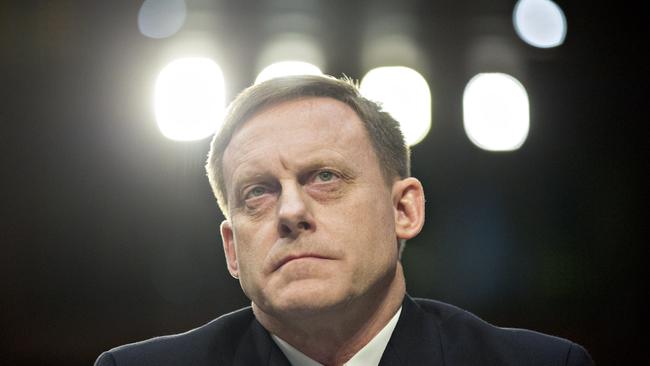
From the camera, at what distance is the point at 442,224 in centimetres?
427

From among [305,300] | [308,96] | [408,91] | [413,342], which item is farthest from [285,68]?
[305,300]

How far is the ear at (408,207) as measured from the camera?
1921 millimetres

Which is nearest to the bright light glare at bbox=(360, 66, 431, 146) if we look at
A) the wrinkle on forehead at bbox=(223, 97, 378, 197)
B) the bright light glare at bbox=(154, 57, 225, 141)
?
the bright light glare at bbox=(154, 57, 225, 141)

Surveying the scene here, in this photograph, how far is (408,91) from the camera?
412cm

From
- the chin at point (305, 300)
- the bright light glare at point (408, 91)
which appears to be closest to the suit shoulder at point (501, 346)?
the chin at point (305, 300)

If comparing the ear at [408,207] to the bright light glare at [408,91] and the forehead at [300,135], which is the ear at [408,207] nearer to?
the forehead at [300,135]

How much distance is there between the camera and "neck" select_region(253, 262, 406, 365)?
177cm

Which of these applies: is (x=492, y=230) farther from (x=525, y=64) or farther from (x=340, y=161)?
(x=340, y=161)

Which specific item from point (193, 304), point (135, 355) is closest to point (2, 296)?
point (193, 304)

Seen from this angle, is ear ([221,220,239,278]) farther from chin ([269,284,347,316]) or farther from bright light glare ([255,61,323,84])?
bright light glare ([255,61,323,84])

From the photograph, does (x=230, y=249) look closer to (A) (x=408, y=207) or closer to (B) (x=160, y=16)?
(A) (x=408, y=207)

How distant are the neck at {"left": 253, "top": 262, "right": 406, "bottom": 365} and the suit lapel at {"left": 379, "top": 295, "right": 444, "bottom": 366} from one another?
0.04 meters

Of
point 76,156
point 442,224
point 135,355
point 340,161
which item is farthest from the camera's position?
point 442,224

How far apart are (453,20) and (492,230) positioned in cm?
115
